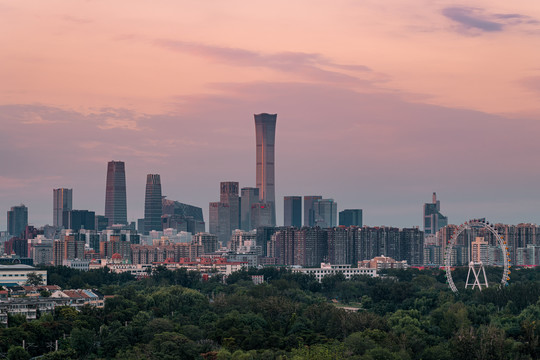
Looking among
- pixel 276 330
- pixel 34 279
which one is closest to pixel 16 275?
pixel 34 279

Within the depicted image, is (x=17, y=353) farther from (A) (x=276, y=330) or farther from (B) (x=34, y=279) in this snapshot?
(B) (x=34, y=279)

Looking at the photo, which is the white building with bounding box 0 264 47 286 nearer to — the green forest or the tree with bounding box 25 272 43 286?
the tree with bounding box 25 272 43 286

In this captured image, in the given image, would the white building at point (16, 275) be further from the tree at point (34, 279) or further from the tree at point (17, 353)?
the tree at point (17, 353)

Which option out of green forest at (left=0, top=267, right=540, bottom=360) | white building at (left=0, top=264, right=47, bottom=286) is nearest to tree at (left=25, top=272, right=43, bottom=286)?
white building at (left=0, top=264, right=47, bottom=286)

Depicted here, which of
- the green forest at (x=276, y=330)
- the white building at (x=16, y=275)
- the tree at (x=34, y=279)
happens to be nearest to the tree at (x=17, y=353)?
the green forest at (x=276, y=330)

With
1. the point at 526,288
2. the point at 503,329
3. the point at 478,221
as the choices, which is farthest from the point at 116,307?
the point at 478,221

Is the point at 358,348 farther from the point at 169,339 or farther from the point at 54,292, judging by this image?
the point at 54,292
